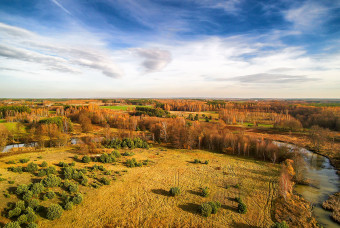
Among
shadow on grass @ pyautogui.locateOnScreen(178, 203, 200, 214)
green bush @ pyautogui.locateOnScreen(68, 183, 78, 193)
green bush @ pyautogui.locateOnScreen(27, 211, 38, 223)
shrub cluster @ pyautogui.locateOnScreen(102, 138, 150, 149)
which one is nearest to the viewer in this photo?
green bush @ pyautogui.locateOnScreen(27, 211, 38, 223)

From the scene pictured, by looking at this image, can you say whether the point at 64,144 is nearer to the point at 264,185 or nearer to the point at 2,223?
the point at 2,223

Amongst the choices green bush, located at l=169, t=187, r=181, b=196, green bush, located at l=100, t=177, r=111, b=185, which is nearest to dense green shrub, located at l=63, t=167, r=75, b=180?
green bush, located at l=100, t=177, r=111, b=185

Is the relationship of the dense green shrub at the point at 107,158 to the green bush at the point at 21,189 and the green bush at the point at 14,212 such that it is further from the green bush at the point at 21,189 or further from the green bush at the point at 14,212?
the green bush at the point at 14,212

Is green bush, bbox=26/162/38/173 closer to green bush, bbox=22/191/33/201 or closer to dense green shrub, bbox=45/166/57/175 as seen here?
dense green shrub, bbox=45/166/57/175

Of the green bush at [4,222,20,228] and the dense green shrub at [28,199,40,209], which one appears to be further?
the dense green shrub at [28,199,40,209]

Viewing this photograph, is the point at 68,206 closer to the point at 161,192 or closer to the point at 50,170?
the point at 50,170

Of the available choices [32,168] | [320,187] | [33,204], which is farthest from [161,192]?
[320,187]

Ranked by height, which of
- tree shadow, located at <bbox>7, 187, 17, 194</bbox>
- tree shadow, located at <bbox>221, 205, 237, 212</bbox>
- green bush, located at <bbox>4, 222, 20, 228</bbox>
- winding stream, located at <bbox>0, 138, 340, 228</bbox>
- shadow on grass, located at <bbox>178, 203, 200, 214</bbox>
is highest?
green bush, located at <bbox>4, 222, 20, 228</bbox>
